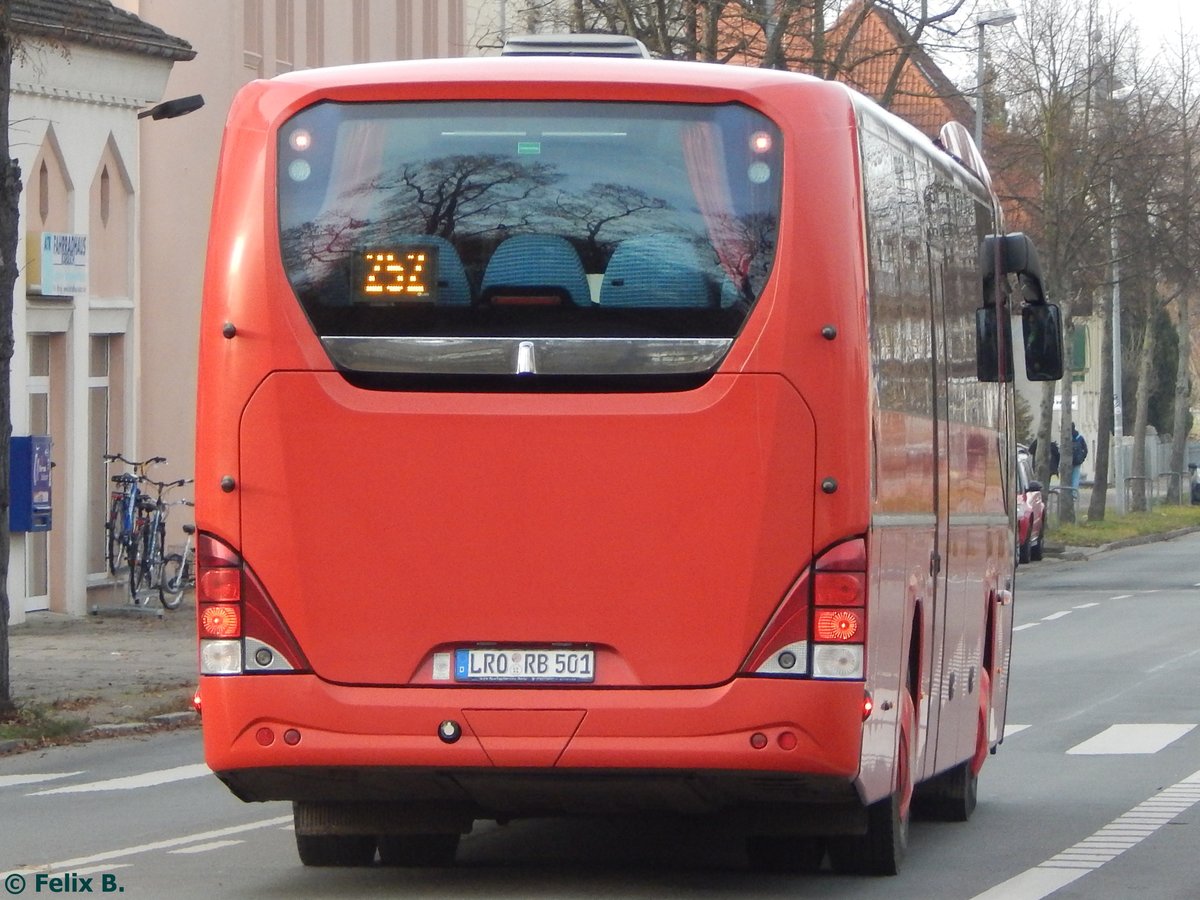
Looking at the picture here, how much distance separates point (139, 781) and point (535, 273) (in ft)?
22.9

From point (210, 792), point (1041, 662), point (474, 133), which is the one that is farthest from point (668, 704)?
point (1041, 662)

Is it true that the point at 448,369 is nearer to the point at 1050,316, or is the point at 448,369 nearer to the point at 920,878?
the point at 920,878

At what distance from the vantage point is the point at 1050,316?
41.0 feet

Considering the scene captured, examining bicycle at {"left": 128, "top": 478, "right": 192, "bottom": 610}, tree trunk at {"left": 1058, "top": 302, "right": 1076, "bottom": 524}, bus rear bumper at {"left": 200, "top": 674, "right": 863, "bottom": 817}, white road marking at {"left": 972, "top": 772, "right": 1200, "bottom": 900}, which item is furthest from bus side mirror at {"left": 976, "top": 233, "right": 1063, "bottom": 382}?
tree trunk at {"left": 1058, "top": 302, "right": 1076, "bottom": 524}

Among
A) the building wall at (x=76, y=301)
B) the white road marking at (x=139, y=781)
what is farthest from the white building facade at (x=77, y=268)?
the white road marking at (x=139, y=781)

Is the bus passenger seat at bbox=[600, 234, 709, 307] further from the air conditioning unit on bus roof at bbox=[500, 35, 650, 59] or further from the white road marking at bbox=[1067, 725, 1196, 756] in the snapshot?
the white road marking at bbox=[1067, 725, 1196, 756]

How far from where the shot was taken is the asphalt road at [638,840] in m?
9.77

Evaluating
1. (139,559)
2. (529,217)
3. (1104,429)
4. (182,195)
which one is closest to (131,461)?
(139,559)

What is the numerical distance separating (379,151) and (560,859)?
3.27 meters

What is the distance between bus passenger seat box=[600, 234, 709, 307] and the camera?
853 centimetres

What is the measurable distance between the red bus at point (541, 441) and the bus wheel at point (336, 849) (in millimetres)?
1383

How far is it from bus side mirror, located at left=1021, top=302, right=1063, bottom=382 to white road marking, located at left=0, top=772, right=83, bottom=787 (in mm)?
6205

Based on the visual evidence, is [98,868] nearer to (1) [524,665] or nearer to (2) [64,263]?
(1) [524,665]

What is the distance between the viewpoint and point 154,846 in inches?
444
